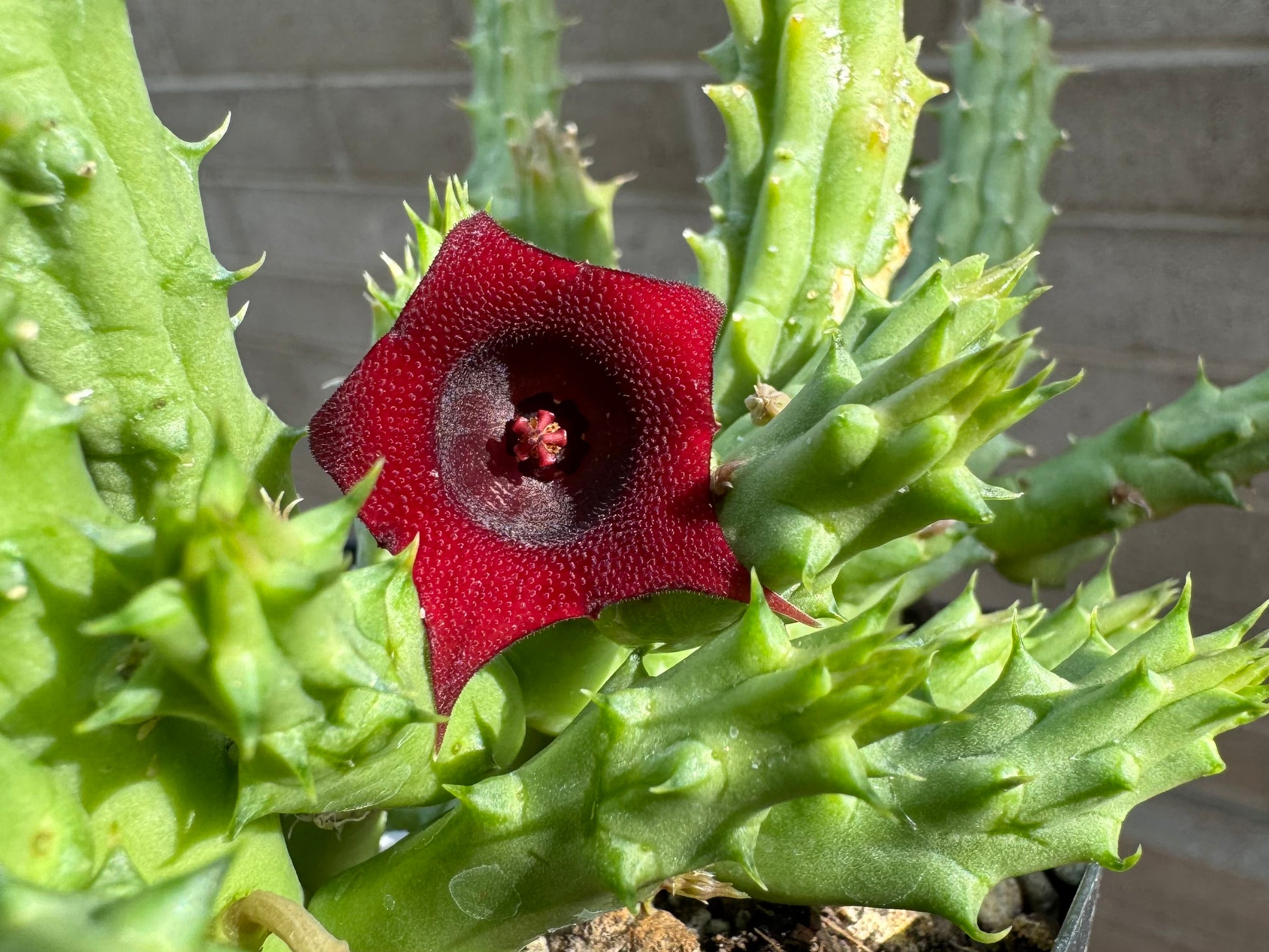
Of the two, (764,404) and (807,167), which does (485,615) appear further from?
(807,167)

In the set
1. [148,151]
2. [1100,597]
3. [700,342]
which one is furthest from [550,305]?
[1100,597]

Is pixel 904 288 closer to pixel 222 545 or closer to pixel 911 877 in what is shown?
pixel 911 877

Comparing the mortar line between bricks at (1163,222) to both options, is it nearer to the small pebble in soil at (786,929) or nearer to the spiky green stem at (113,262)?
the small pebble in soil at (786,929)

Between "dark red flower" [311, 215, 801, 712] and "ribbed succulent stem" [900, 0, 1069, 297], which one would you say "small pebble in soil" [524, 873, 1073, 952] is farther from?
"ribbed succulent stem" [900, 0, 1069, 297]

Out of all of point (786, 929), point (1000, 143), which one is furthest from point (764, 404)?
point (1000, 143)

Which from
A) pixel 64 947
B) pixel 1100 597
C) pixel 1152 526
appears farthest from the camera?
pixel 1152 526

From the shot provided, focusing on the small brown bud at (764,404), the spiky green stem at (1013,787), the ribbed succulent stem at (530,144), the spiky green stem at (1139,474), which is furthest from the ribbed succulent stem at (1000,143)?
the spiky green stem at (1013,787)
